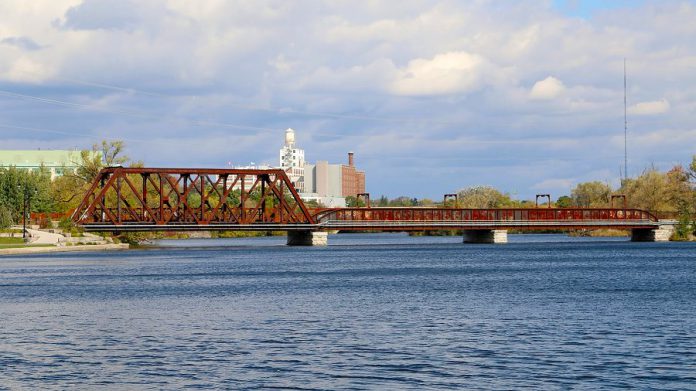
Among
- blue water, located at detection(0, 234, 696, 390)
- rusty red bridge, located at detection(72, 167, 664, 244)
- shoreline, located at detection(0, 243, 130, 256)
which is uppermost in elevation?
rusty red bridge, located at detection(72, 167, 664, 244)

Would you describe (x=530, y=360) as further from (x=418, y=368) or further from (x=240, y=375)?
(x=240, y=375)

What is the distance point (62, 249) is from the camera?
138 meters

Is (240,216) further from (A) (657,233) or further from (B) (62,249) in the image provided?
(A) (657,233)

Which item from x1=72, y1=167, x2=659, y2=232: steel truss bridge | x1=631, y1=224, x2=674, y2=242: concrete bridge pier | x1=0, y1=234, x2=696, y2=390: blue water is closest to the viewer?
x1=0, y1=234, x2=696, y2=390: blue water

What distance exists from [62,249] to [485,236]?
7337cm

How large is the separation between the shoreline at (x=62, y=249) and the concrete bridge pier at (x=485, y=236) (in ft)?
189

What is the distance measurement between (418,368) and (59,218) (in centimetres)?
13618

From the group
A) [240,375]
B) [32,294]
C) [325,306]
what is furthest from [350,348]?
[32,294]

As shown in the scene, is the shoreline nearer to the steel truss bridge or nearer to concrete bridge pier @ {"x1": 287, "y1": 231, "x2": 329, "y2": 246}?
the steel truss bridge

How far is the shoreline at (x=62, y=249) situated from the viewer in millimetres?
124050

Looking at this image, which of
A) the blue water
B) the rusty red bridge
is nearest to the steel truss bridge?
the rusty red bridge

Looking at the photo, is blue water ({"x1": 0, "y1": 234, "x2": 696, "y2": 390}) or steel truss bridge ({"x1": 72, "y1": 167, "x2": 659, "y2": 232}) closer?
blue water ({"x1": 0, "y1": 234, "x2": 696, "y2": 390})

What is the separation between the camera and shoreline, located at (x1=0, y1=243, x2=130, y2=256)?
124050mm

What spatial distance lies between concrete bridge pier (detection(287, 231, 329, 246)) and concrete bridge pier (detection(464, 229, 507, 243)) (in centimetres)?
2548
